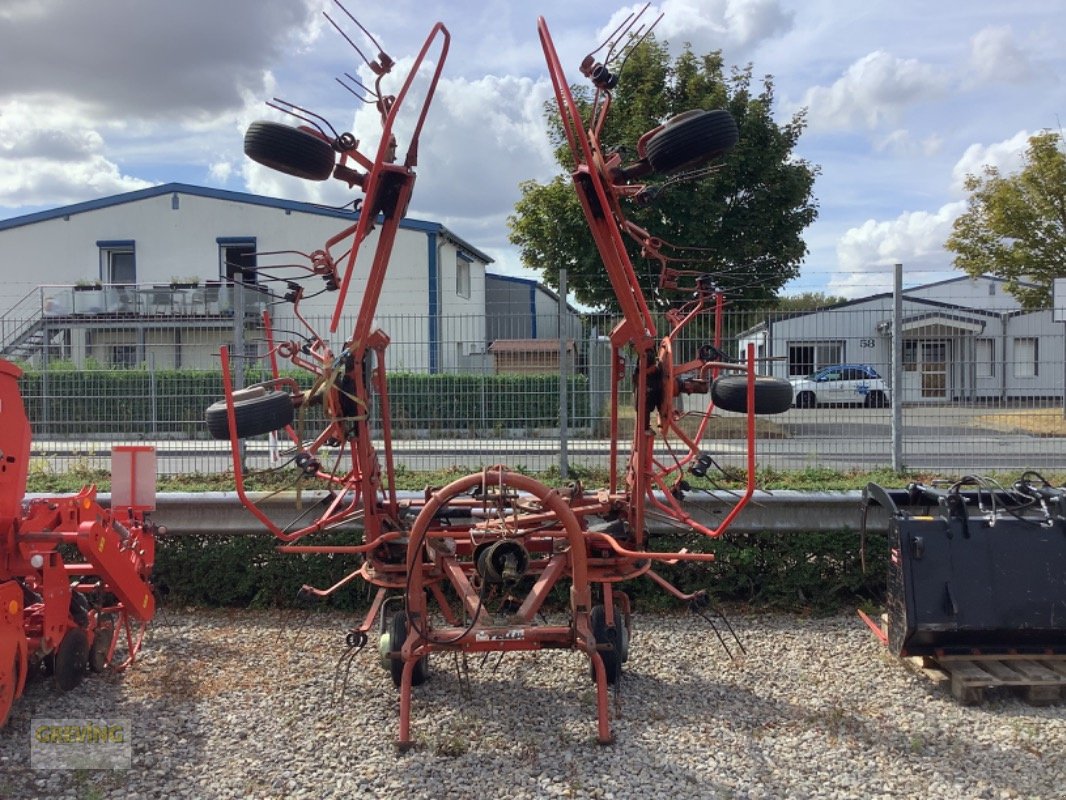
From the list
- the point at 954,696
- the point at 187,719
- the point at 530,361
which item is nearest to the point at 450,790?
the point at 187,719

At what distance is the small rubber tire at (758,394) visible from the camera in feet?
13.9

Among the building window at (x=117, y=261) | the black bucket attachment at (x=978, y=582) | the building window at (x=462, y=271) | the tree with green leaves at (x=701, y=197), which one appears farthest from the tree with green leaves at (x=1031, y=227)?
the building window at (x=117, y=261)

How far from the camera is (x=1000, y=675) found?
4.42 metres

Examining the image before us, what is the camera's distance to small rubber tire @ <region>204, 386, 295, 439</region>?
397 centimetres

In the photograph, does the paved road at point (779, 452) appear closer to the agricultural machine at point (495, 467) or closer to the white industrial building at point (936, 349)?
the white industrial building at point (936, 349)

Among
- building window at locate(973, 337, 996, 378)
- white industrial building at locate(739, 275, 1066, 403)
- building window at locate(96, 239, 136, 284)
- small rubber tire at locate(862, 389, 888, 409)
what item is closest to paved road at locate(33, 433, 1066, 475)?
small rubber tire at locate(862, 389, 888, 409)

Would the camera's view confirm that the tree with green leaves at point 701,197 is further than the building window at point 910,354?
Yes

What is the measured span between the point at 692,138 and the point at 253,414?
2365mm

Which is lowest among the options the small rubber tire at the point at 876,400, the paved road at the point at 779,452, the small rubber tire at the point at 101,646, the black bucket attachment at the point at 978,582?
the small rubber tire at the point at 101,646

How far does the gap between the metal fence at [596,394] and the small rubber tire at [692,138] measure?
152 inches

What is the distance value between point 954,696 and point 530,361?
4777mm

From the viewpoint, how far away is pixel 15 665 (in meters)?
4.01

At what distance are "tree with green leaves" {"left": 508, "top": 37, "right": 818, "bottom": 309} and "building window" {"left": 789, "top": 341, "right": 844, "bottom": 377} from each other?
6028 millimetres

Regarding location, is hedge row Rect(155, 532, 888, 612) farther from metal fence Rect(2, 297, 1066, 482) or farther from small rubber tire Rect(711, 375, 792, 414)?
metal fence Rect(2, 297, 1066, 482)
